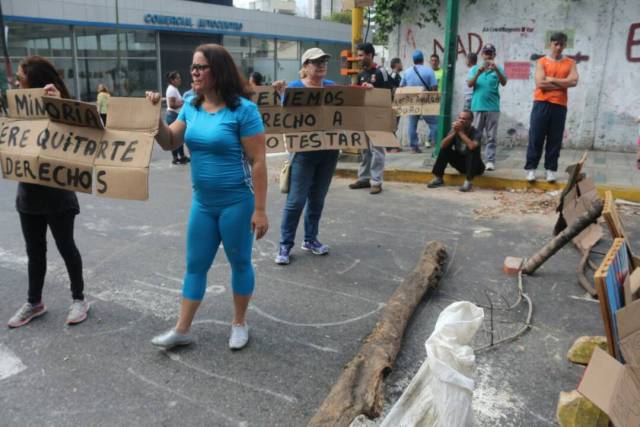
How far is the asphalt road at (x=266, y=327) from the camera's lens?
288 cm

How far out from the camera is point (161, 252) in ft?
17.1

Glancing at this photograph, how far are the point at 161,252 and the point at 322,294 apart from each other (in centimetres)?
185

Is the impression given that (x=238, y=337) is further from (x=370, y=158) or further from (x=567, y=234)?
(x=370, y=158)

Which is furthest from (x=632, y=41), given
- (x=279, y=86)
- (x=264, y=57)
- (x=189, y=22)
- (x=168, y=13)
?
(x=264, y=57)

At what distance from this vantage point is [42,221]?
12.0ft

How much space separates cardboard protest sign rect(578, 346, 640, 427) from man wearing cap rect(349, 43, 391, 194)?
5.45 meters

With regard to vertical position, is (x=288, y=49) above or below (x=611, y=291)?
above

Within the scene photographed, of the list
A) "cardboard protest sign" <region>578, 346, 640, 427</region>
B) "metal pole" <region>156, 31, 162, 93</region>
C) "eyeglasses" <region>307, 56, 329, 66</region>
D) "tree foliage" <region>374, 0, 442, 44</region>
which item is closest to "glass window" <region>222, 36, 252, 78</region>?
"metal pole" <region>156, 31, 162, 93</region>

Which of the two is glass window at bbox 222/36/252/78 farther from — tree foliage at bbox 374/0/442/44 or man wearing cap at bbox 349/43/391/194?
man wearing cap at bbox 349/43/391/194

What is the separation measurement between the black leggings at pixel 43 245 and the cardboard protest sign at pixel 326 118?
192 centimetres

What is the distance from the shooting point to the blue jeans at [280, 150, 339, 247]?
488 centimetres

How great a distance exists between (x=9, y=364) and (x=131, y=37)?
79.7ft

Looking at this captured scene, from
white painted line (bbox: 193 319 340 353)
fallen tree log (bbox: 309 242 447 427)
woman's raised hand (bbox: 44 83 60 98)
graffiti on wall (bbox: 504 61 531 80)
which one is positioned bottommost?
white painted line (bbox: 193 319 340 353)

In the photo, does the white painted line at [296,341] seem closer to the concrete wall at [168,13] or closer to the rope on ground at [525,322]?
the rope on ground at [525,322]
